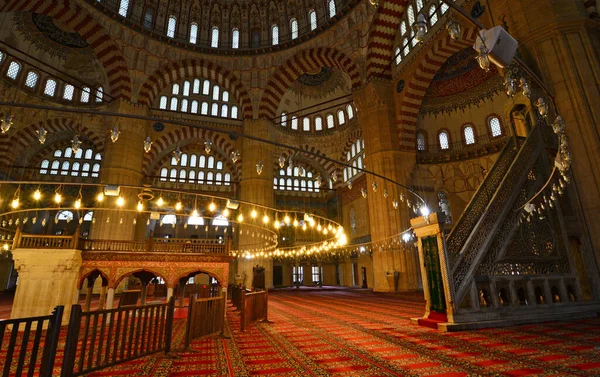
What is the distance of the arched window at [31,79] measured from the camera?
591 inches

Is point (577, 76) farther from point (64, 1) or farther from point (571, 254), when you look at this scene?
point (64, 1)

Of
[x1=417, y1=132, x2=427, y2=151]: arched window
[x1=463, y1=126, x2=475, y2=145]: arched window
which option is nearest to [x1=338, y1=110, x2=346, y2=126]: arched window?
[x1=417, y1=132, x2=427, y2=151]: arched window

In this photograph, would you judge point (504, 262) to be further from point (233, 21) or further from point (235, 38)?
point (233, 21)

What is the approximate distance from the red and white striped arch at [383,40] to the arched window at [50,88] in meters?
16.0

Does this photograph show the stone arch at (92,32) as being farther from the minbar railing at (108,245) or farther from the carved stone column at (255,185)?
the minbar railing at (108,245)

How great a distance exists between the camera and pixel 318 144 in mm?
21578

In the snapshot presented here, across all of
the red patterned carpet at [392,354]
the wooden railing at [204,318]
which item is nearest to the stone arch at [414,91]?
the red patterned carpet at [392,354]

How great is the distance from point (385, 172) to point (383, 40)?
5553mm

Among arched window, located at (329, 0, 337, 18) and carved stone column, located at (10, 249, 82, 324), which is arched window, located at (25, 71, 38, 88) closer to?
carved stone column, located at (10, 249, 82, 324)

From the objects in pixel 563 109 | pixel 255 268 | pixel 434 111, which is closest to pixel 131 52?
pixel 255 268

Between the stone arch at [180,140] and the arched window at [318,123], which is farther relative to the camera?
the arched window at [318,123]

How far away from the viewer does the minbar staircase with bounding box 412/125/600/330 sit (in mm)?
4539

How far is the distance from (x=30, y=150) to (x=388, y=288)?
2037 centimetres

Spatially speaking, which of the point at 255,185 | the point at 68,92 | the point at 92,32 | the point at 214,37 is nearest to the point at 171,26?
the point at 214,37
